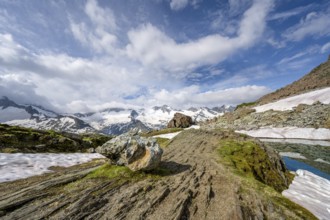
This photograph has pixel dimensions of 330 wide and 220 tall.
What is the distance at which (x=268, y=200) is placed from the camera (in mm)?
11148

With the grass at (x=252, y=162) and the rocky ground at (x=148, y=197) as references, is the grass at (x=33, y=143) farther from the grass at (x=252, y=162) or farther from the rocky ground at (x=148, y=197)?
the grass at (x=252, y=162)

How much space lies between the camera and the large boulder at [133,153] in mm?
14180

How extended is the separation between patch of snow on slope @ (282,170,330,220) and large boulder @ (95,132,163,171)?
36.6 feet

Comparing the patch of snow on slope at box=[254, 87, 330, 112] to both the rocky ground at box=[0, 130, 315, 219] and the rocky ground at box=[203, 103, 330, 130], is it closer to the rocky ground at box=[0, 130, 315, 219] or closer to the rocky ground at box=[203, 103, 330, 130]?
the rocky ground at box=[203, 103, 330, 130]

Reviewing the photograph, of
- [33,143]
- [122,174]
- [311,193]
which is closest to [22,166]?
[122,174]

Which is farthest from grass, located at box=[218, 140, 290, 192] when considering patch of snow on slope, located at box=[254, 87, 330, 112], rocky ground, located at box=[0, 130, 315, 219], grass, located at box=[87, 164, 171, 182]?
patch of snow on slope, located at box=[254, 87, 330, 112]

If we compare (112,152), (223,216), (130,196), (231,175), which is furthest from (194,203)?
(112,152)

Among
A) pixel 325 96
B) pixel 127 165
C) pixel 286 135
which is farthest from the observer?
pixel 325 96

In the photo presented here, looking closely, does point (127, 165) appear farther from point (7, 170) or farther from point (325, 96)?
point (325, 96)

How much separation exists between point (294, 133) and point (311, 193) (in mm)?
58665

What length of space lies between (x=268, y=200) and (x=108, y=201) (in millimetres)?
9207

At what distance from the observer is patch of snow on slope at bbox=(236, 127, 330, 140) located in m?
60.7

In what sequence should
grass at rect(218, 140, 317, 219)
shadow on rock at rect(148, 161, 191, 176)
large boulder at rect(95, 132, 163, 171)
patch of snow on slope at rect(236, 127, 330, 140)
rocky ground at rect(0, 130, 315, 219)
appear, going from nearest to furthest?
rocky ground at rect(0, 130, 315, 219), grass at rect(218, 140, 317, 219), large boulder at rect(95, 132, 163, 171), shadow on rock at rect(148, 161, 191, 176), patch of snow on slope at rect(236, 127, 330, 140)

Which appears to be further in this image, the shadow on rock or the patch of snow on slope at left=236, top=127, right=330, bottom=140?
the patch of snow on slope at left=236, top=127, right=330, bottom=140
